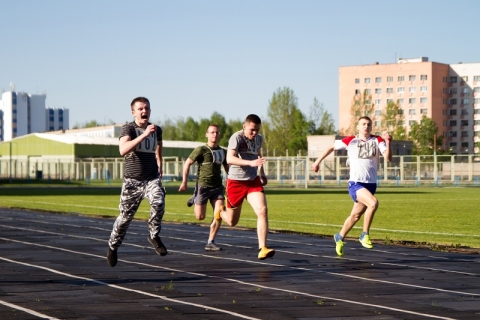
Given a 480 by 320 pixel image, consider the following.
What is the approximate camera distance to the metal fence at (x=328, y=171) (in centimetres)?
8025

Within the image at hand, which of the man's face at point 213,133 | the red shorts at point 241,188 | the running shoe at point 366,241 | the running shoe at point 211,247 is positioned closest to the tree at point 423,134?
the running shoe at point 211,247

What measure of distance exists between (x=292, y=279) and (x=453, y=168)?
71260 millimetres

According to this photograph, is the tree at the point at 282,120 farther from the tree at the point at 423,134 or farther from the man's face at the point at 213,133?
the man's face at the point at 213,133

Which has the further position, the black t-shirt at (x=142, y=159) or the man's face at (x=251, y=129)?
the man's face at (x=251, y=129)

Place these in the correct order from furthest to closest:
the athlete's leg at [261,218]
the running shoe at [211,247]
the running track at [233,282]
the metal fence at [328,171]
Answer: the metal fence at [328,171] < the running shoe at [211,247] < the athlete's leg at [261,218] < the running track at [233,282]

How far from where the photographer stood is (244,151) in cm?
1348

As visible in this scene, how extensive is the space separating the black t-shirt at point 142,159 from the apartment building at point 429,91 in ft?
527

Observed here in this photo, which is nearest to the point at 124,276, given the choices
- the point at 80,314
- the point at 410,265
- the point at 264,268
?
the point at 264,268

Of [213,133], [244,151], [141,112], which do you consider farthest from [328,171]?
[141,112]

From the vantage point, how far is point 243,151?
44.2 feet

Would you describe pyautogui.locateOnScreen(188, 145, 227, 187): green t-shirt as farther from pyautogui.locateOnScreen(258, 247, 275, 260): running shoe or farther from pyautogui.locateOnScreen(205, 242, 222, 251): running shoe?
pyautogui.locateOnScreen(258, 247, 275, 260): running shoe

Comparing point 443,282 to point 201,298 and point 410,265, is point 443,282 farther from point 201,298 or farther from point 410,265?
point 201,298

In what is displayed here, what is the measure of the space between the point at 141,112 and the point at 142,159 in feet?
1.96

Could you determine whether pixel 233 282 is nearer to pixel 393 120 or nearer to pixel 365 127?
pixel 365 127
